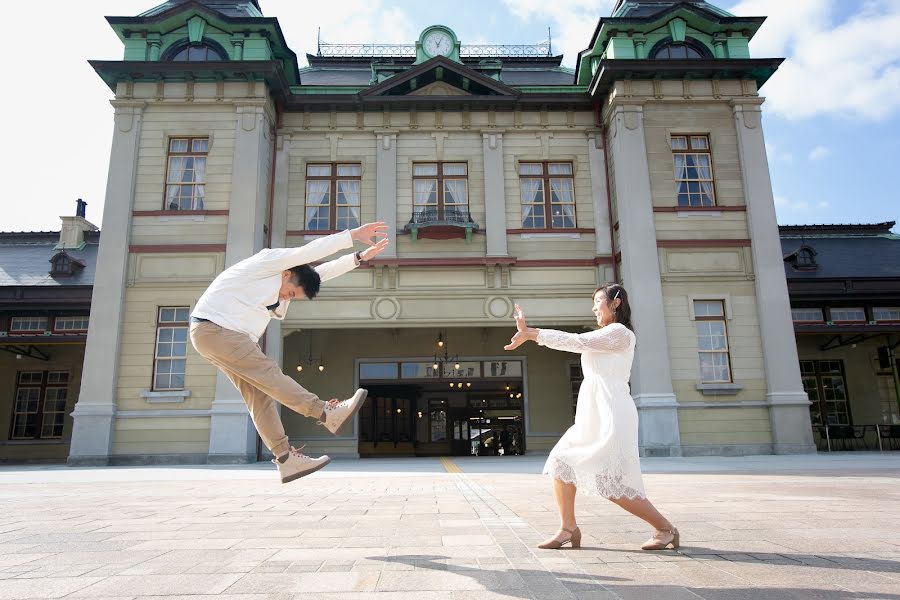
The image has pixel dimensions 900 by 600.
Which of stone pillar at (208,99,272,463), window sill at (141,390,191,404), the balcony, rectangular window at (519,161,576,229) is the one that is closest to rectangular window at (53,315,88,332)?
window sill at (141,390,191,404)

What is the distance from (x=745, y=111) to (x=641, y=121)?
2636 mm

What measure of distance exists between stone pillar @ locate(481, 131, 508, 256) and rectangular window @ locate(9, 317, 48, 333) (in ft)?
38.2

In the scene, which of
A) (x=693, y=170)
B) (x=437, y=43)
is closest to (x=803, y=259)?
(x=693, y=170)

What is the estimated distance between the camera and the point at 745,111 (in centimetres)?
1555

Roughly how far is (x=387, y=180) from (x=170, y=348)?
633cm

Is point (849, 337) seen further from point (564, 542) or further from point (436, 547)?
point (436, 547)

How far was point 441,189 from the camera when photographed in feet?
52.3

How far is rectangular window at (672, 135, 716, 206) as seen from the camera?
15.3 meters

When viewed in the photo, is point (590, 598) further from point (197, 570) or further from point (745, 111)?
point (745, 111)

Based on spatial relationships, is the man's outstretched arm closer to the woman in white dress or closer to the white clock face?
the woman in white dress

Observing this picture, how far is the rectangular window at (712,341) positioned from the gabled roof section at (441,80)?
6.87m

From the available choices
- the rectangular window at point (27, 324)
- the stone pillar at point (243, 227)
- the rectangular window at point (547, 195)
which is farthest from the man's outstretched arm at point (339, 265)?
the rectangular window at point (27, 324)

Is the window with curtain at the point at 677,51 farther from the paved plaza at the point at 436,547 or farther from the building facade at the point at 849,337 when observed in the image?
the paved plaza at the point at 436,547

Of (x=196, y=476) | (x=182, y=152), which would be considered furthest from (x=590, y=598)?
(x=182, y=152)
